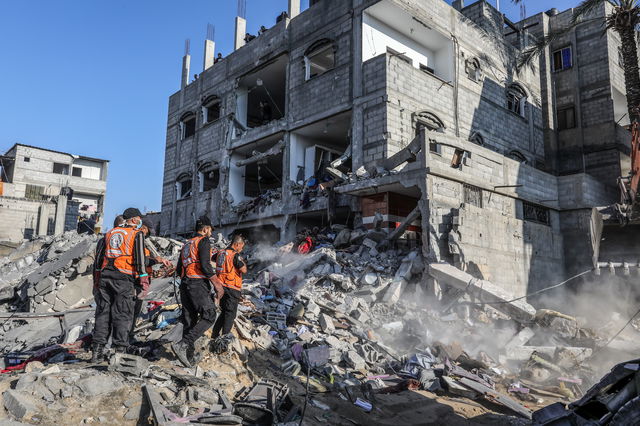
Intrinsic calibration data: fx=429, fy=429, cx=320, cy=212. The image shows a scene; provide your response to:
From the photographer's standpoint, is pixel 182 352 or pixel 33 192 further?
pixel 33 192

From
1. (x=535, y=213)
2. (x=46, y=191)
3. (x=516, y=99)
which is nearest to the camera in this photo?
(x=535, y=213)

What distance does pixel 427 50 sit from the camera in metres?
17.1

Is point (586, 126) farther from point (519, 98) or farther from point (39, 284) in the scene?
point (39, 284)

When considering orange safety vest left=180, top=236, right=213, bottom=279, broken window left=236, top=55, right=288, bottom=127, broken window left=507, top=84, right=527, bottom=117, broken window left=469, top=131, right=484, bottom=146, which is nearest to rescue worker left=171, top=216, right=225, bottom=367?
orange safety vest left=180, top=236, right=213, bottom=279

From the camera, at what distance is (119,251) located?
4859 mm

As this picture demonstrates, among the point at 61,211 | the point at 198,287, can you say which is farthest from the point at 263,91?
the point at 61,211

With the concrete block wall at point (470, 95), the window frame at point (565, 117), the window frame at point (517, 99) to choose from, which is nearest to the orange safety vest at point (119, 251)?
the concrete block wall at point (470, 95)

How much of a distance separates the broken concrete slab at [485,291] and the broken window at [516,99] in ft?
40.8

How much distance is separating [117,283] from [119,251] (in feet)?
1.17

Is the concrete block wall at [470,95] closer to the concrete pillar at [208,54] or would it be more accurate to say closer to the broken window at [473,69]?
the broken window at [473,69]

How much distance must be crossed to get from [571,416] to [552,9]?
2439cm

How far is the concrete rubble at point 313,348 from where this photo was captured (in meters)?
4.00

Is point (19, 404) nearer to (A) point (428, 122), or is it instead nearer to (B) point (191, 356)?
(B) point (191, 356)

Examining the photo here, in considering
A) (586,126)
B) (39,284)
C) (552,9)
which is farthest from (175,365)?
(552,9)
